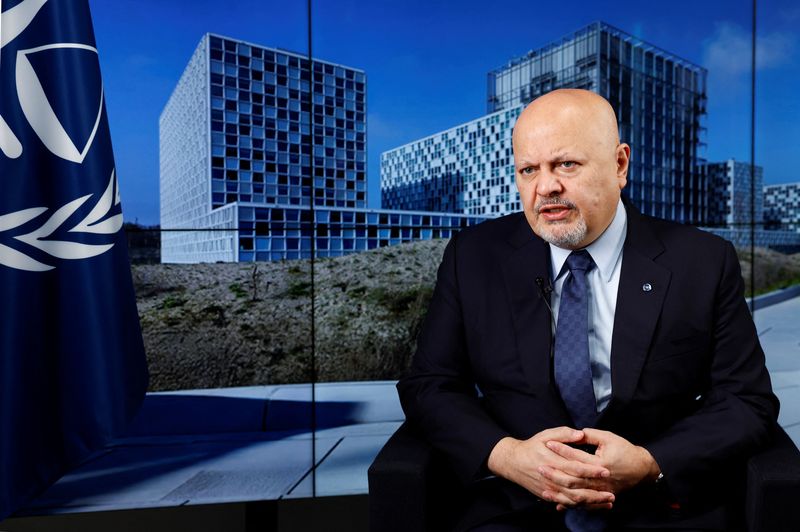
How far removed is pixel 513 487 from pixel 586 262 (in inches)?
17.9

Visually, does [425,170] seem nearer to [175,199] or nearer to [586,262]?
[175,199]

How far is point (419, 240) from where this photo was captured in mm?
3449

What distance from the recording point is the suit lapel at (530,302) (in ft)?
3.27

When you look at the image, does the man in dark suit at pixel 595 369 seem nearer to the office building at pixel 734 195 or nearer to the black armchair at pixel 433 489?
the black armchair at pixel 433 489

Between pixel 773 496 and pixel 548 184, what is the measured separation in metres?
0.62

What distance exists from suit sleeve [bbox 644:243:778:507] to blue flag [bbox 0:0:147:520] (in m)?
1.43

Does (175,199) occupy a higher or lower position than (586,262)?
higher

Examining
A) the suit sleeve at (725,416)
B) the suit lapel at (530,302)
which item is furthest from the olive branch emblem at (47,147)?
the suit sleeve at (725,416)

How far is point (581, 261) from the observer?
1032 millimetres

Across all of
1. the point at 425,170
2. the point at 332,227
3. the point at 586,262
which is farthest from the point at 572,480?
the point at 425,170

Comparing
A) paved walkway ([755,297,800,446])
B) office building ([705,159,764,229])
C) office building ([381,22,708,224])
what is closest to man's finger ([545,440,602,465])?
office building ([381,22,708,224])

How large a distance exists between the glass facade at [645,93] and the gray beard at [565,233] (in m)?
2.99

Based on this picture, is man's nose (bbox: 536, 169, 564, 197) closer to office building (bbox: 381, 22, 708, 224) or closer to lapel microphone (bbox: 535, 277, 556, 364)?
lapel microphone (bbox: 535, 277, 556, 364)

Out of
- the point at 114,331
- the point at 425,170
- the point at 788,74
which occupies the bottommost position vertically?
the point at 114,331
